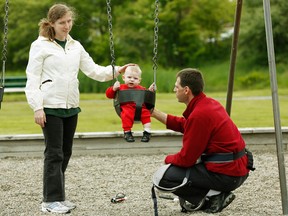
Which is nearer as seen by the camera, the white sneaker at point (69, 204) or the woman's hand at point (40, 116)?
the woman's hand at point (40, 116)

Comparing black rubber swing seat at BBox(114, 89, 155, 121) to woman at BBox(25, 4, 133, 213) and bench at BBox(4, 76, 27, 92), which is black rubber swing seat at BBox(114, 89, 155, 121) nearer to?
woman at BBox(25, 4, 133, 213)

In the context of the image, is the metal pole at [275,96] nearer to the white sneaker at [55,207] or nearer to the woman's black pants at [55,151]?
the woman's black pants at [55,151]

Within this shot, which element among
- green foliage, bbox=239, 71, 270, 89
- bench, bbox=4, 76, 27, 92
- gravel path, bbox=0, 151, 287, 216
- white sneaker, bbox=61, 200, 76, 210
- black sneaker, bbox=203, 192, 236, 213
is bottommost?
green foliage, bbox=239, 71, 270, 89

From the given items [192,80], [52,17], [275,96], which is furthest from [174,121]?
[52,17]

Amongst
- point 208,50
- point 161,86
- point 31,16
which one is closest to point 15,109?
point 161,86

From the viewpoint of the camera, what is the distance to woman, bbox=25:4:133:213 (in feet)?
15.7

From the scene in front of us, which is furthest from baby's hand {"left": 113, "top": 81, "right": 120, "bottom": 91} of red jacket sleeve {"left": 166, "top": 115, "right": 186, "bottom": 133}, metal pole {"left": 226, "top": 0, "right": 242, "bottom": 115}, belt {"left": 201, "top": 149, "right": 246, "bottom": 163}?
metal pole {"left": 226, "top": 0, "right": 242, "bottom": 115}

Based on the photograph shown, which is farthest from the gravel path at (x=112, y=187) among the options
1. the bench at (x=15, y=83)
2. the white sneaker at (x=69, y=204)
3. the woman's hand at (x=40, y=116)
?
the bench at (x=15, y=83)

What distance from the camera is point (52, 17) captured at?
4.85 m

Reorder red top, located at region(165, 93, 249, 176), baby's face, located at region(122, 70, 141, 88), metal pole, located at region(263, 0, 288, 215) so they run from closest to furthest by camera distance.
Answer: red top, located at region(165, 93, 249, 176)
metal pole, located at region(263, 0, 288, 215)
baby's face, located at region(122, 70, 141, 88)

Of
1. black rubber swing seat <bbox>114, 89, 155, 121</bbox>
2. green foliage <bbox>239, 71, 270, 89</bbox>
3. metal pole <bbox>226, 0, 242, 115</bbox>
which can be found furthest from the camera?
green foliage <bbox>239, 71, 270, 89</bbox>

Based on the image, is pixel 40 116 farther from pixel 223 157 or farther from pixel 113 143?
pixel 113 143

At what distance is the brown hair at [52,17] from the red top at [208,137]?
1.13m

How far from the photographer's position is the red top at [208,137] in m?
4.71
